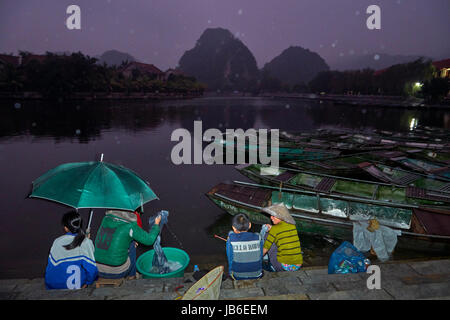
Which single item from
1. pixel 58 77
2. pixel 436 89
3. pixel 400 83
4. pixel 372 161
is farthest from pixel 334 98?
→ pixel 372 161

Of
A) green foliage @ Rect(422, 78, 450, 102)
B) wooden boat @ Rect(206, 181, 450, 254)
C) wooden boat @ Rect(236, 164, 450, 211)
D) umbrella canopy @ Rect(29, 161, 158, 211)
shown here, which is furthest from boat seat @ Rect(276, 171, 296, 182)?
green foliage @ Rect(422, 78, 450, 102)

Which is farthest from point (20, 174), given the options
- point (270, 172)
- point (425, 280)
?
point (425, 280)

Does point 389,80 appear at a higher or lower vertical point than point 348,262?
higher

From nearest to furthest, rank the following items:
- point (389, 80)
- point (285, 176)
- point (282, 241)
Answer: point (282, 241), point (285, 176), point (389, 80)

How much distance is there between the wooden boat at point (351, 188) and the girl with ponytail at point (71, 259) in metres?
6.76

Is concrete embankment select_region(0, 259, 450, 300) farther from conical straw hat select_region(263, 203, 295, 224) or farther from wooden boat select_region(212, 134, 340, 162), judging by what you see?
wooden boat select_region(212, 134, 340, 162)

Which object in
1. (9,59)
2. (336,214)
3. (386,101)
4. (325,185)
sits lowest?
(336,214)

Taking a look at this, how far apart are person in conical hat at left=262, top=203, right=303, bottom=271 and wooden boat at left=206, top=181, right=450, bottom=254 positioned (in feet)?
8.27

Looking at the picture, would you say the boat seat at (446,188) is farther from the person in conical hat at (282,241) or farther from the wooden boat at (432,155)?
the person in conical hat at (282,241)

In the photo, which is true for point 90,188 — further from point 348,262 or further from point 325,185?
point 325,185

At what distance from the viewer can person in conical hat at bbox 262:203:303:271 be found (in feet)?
15.4

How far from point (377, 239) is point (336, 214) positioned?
9.24 feet

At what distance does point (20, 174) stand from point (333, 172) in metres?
17.6

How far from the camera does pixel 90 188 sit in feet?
14.0
